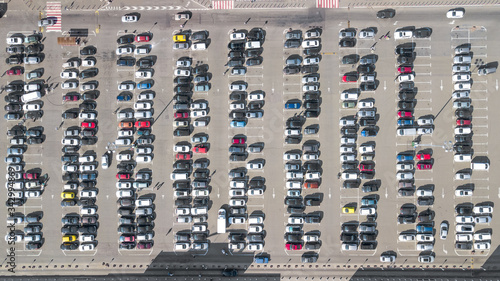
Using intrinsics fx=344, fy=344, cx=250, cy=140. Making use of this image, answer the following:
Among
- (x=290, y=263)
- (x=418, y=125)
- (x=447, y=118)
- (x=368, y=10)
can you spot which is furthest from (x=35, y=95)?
(x=447, y=118)

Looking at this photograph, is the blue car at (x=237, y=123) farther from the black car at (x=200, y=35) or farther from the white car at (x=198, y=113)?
Answer: the black car at (x=200, y=35)

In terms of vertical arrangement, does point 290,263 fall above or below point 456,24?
A: below

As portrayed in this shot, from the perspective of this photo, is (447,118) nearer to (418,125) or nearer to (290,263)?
(418,125)

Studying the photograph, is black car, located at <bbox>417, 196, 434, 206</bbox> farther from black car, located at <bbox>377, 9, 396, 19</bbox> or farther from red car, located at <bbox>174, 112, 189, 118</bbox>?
red car, located at <bbox>174, 112, 189, 118</bbox>

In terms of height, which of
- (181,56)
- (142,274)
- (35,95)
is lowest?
(142,274)

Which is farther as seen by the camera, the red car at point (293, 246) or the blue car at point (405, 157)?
the red car at point (293, 246)

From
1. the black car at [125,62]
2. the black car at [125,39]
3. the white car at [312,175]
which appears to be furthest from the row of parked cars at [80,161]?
the white car at [312,175]
